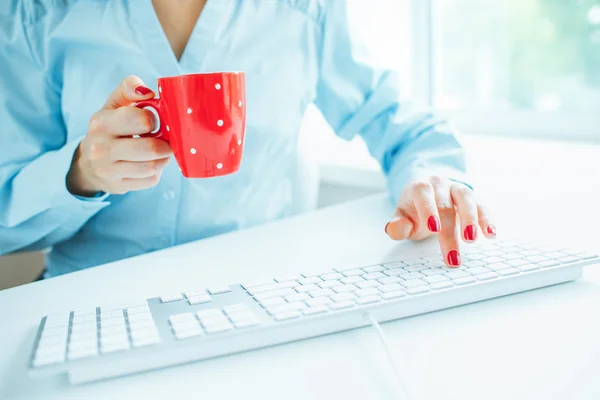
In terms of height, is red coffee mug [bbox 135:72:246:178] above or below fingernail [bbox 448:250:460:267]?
above

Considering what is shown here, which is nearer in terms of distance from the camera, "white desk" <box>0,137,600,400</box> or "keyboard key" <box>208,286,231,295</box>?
"white desk" <box>0,137,600,400</box>

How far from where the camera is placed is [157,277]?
622 millimetres

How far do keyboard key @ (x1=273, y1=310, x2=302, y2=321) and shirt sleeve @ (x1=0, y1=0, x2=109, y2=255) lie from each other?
37cm

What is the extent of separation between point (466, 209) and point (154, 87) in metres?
0.47

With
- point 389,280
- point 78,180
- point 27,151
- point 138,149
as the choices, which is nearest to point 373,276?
point 389,280

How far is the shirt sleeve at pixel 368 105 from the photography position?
92 centimetres

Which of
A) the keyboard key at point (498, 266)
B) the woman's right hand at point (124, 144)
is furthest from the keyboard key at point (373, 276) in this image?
the woman's right hand at point (124, 144)

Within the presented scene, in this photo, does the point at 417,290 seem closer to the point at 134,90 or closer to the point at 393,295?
the point at 393,295

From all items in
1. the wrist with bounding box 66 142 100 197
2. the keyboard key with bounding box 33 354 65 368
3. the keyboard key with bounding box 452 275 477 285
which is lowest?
the keyboard key with bounding box 452 275 477 285

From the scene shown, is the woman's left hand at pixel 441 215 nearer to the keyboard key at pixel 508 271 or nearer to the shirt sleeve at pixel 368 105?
the keyboard key at pixel 508 271

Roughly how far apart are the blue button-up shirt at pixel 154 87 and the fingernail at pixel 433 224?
21 centimetres

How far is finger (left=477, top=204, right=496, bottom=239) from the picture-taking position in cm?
61

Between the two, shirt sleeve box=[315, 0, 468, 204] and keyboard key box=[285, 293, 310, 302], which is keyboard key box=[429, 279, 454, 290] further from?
shirt sleeve box=[315, 0, 468, 204]

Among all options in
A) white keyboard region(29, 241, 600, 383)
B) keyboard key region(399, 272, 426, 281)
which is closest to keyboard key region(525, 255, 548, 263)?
white keyboard region(29, 241, 600, 383)
